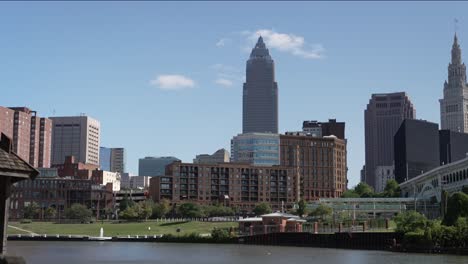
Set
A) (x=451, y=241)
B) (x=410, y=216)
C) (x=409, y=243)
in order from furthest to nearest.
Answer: (x=410, y=216) < (x=409, y=243) < (x=451, y=241)

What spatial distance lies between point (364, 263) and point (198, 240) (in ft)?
307

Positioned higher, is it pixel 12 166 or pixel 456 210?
pixel 12 166

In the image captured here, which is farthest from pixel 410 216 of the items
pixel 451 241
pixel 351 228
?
pixel 451 241

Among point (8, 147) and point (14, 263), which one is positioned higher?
point (8, 147)

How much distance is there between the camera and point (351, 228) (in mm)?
162625

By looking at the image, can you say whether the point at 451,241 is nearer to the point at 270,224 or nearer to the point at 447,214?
the point at 447,214

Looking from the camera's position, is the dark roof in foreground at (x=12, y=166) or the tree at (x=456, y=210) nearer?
the dark roof in foreground at (x=12, y=166)


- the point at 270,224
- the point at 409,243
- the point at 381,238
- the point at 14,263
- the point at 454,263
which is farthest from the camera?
the point at 270,224

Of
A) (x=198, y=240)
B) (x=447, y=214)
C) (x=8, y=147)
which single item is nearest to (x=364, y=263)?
(x=447, y=214)

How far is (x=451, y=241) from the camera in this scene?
122188 mm

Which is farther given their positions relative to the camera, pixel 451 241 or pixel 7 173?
pixel 451 241

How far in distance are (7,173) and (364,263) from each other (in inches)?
3226

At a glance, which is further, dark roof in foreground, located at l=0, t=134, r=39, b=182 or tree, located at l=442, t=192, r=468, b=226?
tree, located at l=442, t=192, r=468, b=226

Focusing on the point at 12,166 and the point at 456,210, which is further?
the point at 456,210
